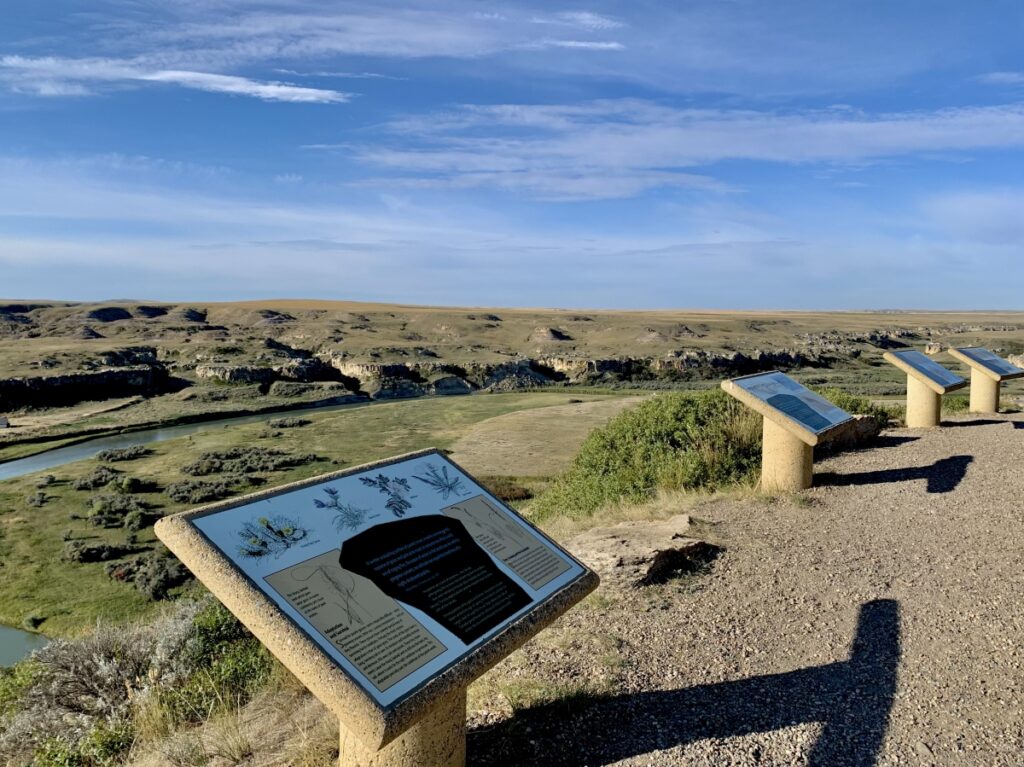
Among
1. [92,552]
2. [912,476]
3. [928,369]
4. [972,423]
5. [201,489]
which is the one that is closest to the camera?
[912,476]

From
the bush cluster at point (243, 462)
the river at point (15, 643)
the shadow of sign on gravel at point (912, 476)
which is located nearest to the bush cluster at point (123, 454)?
the bush cluster at point (243, 462)

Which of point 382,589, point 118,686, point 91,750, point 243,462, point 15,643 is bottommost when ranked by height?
point 15,643

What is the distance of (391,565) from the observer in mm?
3742

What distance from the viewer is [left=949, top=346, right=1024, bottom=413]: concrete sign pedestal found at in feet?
49.8

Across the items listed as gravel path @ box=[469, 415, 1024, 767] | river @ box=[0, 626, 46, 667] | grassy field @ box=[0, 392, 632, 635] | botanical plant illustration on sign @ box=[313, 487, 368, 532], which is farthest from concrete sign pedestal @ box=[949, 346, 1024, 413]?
river @ box=[0, 626, 46, 667]

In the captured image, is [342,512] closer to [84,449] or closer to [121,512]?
[121,512]

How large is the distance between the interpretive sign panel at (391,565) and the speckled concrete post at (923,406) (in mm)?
11838

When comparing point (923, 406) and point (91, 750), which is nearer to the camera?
point (91, 750)

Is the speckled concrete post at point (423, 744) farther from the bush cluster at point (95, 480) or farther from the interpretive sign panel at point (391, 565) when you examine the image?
the bush cluster at point (95, 480)

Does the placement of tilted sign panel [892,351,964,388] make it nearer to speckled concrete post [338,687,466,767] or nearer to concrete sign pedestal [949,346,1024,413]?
concrete sign pedestal [949,346,1024,413]

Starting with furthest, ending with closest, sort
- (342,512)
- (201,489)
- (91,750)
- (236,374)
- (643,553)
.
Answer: (236,374)
(201,489)
(643,553)
(91,750)
(342,512)

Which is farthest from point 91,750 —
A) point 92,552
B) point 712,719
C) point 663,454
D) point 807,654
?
point 92,552

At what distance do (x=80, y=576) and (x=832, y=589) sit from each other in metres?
14.5

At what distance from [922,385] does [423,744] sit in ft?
43.5
